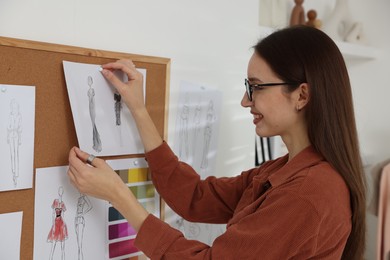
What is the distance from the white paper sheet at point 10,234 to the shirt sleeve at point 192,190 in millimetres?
377

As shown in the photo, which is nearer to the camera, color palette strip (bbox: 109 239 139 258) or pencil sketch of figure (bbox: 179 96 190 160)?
color palette strip (bbox: 109 239 139 258)

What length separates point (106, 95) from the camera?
1033 mm

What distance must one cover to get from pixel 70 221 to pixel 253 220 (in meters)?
0.46

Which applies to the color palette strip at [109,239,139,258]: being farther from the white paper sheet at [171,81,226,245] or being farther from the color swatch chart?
the white paper sheet at [171,81,226,245]

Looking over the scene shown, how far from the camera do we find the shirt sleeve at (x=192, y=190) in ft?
3.68

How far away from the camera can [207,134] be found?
1.36 metres

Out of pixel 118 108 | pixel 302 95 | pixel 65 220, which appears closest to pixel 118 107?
pixel 118 108

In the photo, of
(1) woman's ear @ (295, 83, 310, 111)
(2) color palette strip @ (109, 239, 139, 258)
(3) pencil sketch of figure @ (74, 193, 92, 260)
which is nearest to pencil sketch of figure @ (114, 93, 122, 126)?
(3) pencil sketch of figure @ (74, 193, 92, 260)

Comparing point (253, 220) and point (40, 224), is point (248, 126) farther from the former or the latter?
point (40, 224)

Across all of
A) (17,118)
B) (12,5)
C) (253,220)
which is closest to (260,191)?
(253,220)

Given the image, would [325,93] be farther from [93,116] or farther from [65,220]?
[65,220]

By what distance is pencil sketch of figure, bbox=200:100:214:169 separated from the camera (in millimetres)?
1348

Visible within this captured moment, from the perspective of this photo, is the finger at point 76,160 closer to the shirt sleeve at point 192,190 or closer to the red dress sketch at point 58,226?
the red dress sketch at point 58,226

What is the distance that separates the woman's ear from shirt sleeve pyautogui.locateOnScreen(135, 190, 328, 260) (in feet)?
0.77
